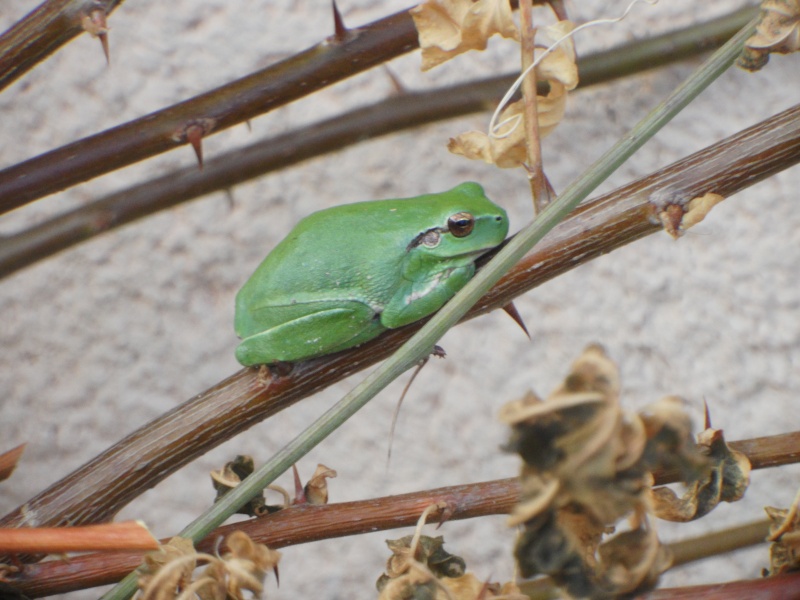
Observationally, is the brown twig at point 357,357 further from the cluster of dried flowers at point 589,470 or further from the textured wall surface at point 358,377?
the textured wall surface at point 358,377

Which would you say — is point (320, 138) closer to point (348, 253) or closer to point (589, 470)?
point (348, 253)

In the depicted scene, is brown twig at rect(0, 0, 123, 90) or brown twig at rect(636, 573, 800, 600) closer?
brown twig at rect(636, 573, 800, 600)

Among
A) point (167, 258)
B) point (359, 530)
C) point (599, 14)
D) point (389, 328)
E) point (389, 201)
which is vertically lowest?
point (359, 530)

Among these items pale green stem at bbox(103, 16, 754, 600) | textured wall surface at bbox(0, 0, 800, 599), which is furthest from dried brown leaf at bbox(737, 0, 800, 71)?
textured wall surface at bbox(0, 0, 800, 599)

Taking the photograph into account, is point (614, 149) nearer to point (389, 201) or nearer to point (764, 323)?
point (389, 201)

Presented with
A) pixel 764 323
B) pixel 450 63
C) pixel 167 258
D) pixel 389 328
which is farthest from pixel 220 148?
pixel 764 323

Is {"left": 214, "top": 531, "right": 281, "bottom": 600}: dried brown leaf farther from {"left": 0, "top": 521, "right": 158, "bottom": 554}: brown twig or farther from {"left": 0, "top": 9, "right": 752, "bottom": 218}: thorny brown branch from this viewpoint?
{"left": 0, "top": 9, "right": 752, "bottom": 218}: thorny brown branch

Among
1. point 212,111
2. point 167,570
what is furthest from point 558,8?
point 167,570
